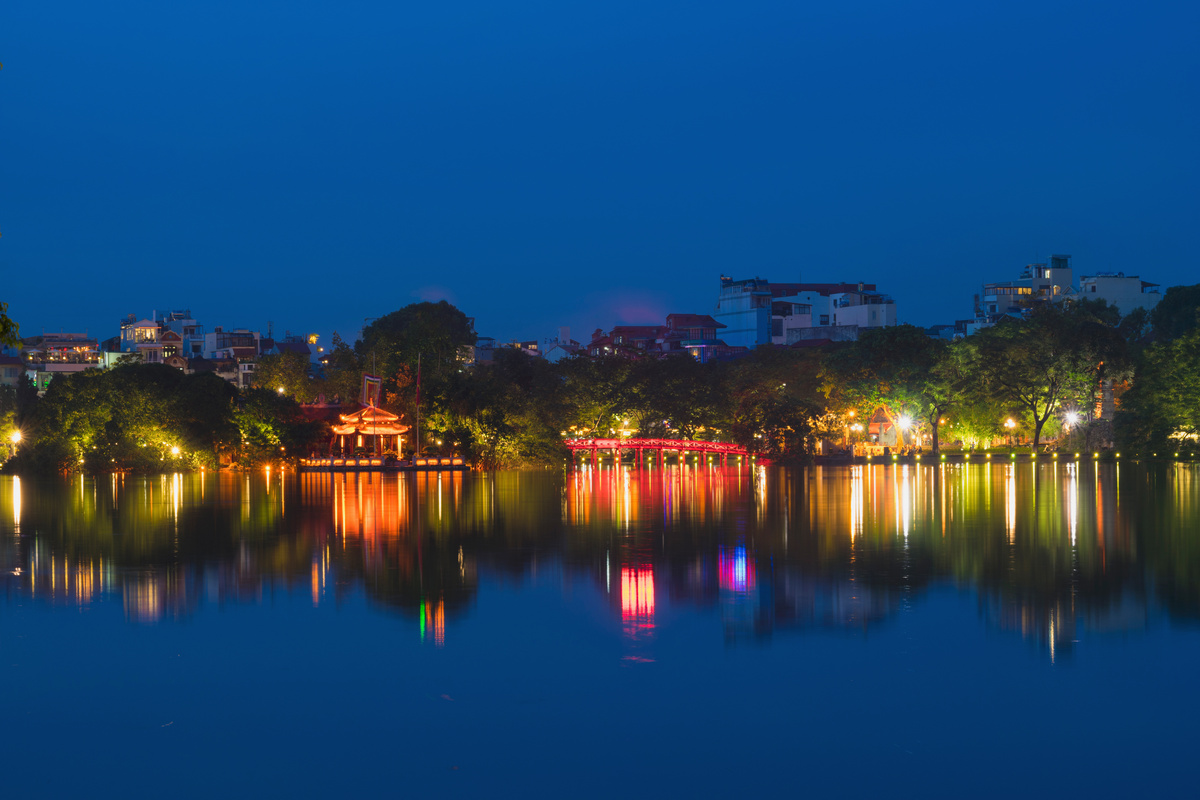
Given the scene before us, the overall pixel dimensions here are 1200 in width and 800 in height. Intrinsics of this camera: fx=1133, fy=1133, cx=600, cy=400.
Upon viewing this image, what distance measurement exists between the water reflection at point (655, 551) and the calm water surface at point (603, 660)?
0.36 feet

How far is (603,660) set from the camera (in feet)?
37.2

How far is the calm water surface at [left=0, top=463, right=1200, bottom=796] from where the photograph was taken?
8.12 metres

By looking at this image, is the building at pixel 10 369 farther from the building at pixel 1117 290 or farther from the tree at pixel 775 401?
the building at pixel 1117 290

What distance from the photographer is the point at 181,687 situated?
1037cm

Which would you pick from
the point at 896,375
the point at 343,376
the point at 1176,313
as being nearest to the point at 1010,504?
the point at 896,375

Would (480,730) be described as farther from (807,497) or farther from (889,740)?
(807,497)

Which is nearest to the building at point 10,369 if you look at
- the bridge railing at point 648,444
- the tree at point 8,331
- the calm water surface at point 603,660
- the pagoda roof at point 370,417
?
the pagoda roof at point 370,417

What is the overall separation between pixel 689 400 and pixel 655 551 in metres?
43.5

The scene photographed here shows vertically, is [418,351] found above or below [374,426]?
above

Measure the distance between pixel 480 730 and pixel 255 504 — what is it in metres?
23.9

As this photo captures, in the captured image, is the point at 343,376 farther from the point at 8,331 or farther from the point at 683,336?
the point at 8,331

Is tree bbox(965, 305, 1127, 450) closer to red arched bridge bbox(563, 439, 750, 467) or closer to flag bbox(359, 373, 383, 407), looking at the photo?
red arched bridge bbox(563, 439, 750, 467)

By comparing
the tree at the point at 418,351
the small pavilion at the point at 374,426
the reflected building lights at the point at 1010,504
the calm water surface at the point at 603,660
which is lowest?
the calm water surface at the point at 603,660

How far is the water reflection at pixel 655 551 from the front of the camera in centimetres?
1398
